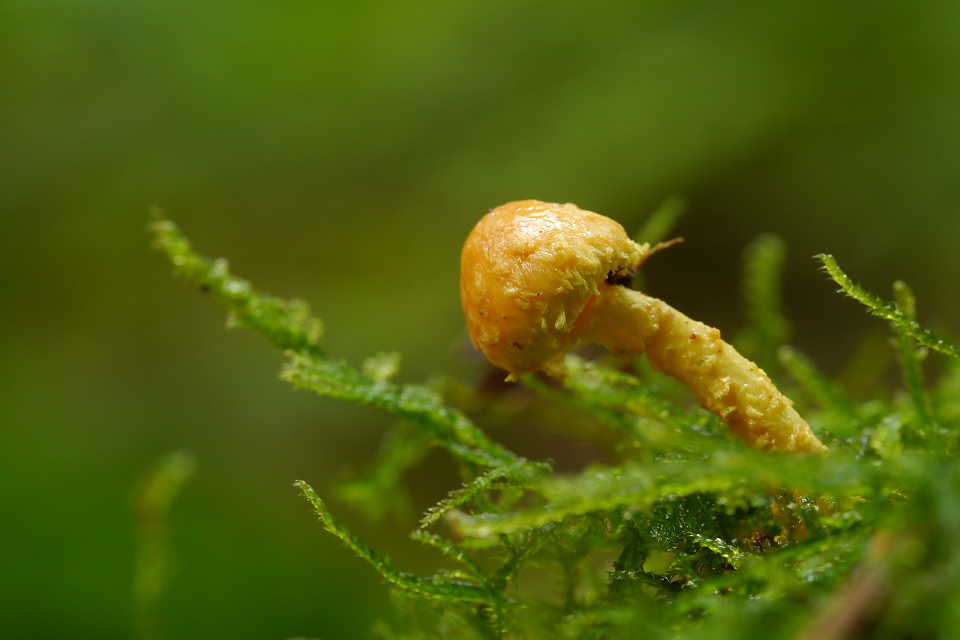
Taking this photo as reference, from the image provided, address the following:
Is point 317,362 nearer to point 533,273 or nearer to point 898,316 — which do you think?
point 533,273

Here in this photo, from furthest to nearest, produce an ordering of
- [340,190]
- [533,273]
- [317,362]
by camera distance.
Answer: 1. [340,190]
2. [317,362]
3. [533,273]

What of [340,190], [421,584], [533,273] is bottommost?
[421,584]

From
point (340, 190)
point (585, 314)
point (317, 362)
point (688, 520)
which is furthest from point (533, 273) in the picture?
point (340, 190)

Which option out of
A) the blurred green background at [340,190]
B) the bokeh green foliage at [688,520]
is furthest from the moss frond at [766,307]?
the blurred green background at [340,190]

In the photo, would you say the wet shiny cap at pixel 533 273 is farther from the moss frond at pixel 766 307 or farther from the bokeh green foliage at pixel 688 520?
the moss frond at pixel 766 307

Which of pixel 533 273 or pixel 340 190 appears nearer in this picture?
pixel 533 273

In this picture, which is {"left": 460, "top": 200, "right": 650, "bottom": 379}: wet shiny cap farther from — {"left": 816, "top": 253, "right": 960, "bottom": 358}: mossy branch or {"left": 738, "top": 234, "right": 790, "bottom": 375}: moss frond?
{"left": 738, "top": 234, "right": 790, "bottom": 375}: moss frond

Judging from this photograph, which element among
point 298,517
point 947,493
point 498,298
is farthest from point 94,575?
point 947,493
